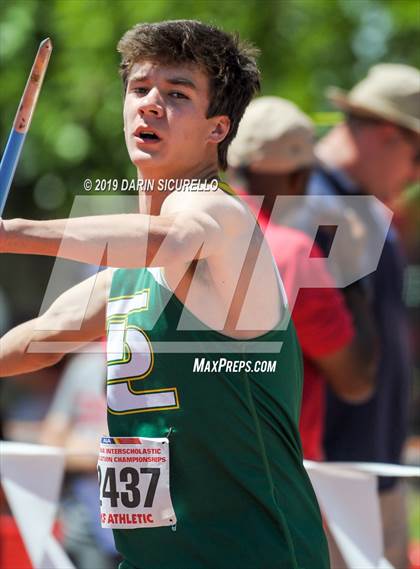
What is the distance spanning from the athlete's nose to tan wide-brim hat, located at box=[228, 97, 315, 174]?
160 cm

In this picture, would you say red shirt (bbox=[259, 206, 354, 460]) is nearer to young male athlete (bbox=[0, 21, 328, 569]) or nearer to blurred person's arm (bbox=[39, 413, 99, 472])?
young male athlete (bbox=[0, 21, 328, 569])

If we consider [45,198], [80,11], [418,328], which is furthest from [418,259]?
[80,11]

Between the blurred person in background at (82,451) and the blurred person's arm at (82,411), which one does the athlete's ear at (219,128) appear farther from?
the blurred person's arm at (82,411)

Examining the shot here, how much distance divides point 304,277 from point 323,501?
26.5 inches

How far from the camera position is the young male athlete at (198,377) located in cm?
250

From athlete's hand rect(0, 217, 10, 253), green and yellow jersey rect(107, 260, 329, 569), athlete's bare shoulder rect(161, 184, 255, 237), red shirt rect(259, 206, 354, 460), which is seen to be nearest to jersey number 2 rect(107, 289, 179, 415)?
green and yellow jersey rect(107, 260, 329, 569)

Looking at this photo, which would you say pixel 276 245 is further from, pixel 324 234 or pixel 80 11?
pixel 80 11

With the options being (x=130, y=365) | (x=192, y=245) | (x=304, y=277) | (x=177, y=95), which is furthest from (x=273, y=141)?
(x=192, y=245)

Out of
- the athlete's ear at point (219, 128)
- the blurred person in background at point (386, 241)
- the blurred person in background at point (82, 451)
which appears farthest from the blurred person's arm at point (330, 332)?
the blurred person in background at point (82, 451)

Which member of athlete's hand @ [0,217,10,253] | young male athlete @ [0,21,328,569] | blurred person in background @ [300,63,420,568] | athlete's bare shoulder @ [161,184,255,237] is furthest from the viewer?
blurred person in background @ [300,63,420,568]

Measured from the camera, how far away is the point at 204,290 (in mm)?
2508

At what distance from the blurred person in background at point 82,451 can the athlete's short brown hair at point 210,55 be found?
2.35 m

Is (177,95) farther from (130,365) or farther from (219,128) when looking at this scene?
(130,365)

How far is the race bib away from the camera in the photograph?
8.30ft
